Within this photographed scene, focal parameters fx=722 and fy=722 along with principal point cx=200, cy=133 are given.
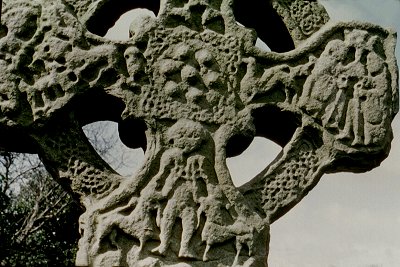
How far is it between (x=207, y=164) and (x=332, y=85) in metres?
0.81

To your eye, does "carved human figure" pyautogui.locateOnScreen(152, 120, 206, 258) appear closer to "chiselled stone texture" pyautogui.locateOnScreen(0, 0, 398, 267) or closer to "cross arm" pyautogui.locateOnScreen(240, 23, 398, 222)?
"chiselled stone texture" pyautogui.locateOnScreen(0, 0, 398, 267)

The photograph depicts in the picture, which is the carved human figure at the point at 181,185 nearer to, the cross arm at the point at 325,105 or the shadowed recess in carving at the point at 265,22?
the cross arm at the point at 325,105

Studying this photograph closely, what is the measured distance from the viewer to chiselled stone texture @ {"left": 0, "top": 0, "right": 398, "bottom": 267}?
3.46 meters

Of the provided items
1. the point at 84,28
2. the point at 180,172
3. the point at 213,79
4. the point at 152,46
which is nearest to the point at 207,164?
the point at 180,172

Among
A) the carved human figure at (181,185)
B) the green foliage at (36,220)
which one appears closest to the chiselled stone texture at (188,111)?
the carved human figure at (181,185)

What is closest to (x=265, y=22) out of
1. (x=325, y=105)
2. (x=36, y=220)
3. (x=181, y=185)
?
(x=325, y=105)

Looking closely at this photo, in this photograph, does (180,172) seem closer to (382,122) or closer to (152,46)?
(152,46)

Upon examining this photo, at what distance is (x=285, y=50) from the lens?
13.7 feet

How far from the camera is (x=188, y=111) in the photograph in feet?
11.9

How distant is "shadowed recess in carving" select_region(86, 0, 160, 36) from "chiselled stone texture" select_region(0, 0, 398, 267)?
1cm

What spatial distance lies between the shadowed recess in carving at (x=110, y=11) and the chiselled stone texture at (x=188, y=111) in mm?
11

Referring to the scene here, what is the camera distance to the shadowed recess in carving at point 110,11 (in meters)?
3.76

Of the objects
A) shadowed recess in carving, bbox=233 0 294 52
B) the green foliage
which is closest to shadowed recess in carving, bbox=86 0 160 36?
shadowed recess in carving, bbox=233 0 294 52

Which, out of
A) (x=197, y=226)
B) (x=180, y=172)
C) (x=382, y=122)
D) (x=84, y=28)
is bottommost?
(x=197, y=226)
